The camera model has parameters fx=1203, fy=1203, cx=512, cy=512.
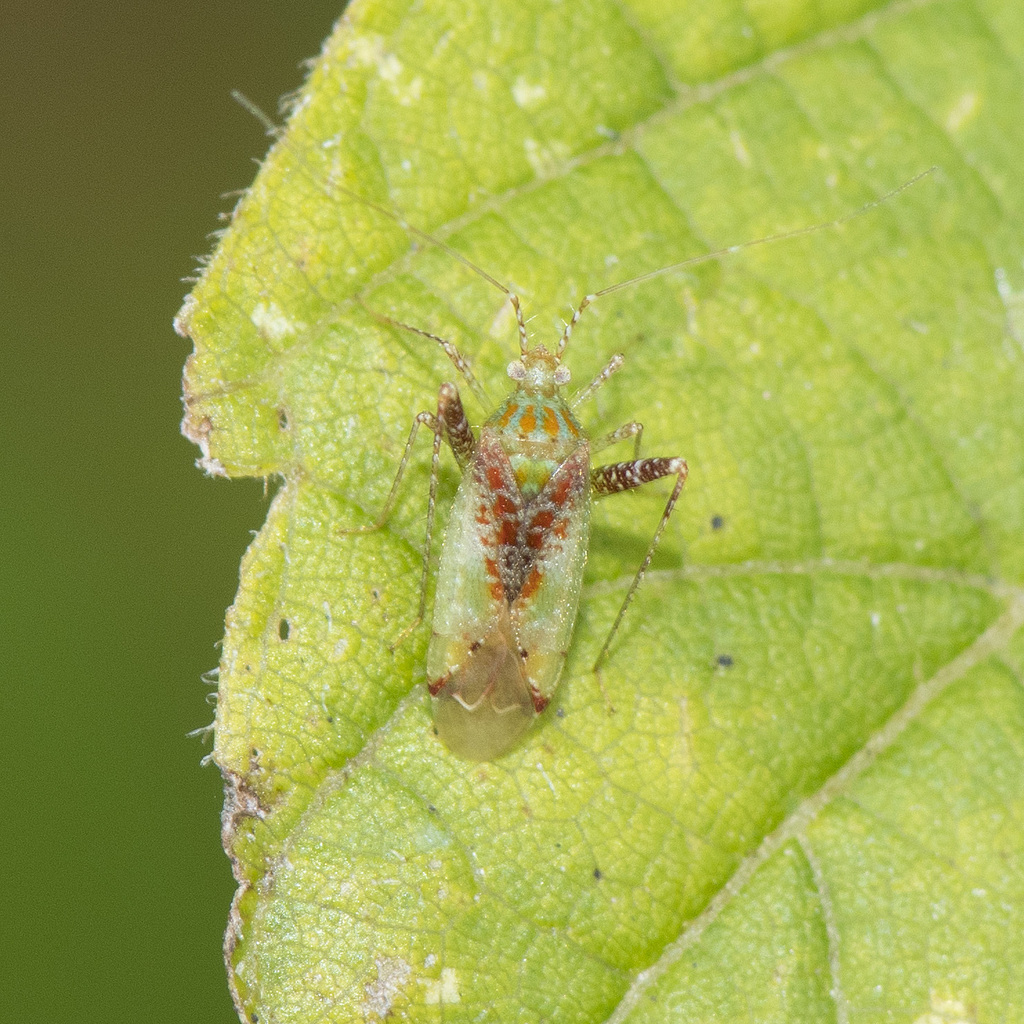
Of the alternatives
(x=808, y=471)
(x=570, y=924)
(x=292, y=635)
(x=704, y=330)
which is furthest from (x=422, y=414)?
(x=570, y=924)

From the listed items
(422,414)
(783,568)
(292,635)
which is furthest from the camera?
(783,568)

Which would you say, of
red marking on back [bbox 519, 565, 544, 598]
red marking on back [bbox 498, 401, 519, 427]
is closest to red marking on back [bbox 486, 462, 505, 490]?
red marking on back [bbox 498, 401, 519, 427]

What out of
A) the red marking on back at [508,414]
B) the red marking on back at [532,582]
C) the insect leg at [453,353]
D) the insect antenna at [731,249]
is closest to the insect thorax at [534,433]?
the red marking on back at [508,414]

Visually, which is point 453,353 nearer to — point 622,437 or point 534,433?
point 534,433

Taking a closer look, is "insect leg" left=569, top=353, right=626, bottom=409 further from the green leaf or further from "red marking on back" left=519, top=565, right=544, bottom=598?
"red marking on back" left=519, top=565, right=544, bottom=598

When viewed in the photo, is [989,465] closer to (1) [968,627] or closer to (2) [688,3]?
(1) [968,627]

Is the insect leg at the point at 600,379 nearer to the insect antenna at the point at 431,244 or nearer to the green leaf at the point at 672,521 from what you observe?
the green leaf at the point at 672,521

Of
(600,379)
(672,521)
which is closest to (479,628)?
(672,521)
